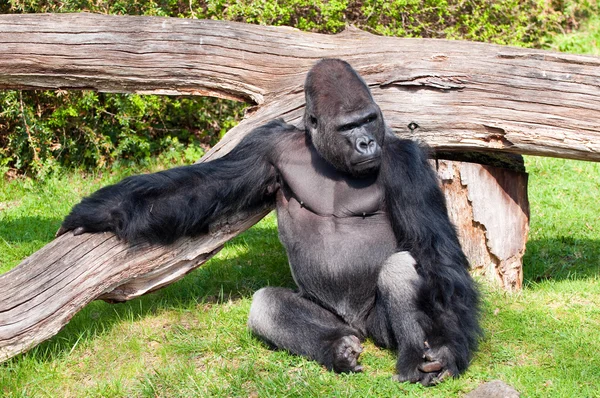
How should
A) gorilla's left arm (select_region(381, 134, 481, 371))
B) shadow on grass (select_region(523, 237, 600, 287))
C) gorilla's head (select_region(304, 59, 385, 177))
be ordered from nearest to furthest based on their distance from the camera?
gorilla's left arm (select_region(381, 134, 481, 371)) → gorilla's head (select_region(304, 59, 385, 177)) → shadow on grass (select_region(523, 237, 600, 287))

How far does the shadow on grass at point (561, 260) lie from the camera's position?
17.8 ft

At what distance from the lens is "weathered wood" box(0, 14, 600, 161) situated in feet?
15.0

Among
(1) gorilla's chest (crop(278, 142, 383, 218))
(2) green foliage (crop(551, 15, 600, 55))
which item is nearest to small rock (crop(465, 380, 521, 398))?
(1) gorilla's chest (crop(278, 142, 383, 218))

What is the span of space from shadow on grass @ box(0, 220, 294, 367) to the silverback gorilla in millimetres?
593

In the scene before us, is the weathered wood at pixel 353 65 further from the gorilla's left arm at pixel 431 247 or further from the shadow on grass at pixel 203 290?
the shadow on grass at pixel 203 290

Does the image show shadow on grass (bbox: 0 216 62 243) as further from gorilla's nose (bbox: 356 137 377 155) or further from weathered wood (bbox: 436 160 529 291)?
weathered wood (bbox: 436 160 529 291)

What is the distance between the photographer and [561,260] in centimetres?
564

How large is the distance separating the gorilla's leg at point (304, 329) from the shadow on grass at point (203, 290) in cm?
67

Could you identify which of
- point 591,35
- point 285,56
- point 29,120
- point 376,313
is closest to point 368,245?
point 376,313

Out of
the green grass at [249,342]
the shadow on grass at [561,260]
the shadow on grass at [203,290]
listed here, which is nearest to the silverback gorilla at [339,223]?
the green grass at [249,342]

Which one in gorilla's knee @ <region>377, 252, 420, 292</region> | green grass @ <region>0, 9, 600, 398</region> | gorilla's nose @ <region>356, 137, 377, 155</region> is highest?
gorilla's nose @ <region>356, 137, 377, 155</region>

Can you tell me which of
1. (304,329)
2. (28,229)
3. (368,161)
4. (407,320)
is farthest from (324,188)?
(28,229)

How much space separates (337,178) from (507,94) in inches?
44.1

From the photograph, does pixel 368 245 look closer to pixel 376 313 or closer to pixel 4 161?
pixel 376 313
